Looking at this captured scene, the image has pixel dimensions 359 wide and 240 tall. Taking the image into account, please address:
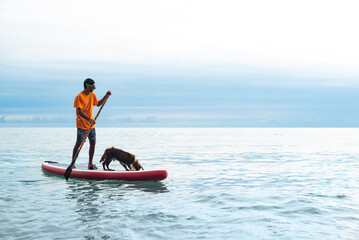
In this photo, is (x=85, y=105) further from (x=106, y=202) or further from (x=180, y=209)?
(x=180, y=209)

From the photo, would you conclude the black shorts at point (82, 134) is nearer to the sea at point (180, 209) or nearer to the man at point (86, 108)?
the man at point (86, 108)

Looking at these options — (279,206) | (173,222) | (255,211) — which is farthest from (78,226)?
(279,206)

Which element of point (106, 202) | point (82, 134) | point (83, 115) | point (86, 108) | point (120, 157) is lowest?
point (106, 202)

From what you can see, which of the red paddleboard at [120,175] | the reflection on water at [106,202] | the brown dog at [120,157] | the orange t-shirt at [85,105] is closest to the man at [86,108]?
the orange t-shirt at [85,105]

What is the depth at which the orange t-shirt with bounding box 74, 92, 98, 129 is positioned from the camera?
1070 cm

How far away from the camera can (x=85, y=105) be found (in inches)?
426

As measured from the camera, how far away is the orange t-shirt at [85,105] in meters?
10.7

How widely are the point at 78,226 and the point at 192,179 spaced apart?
21.4 ft

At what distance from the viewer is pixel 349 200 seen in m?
8.84

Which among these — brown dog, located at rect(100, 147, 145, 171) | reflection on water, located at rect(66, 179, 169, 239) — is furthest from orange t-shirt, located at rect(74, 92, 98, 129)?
reflection on water, located at rect(66, 179, 169, 239)

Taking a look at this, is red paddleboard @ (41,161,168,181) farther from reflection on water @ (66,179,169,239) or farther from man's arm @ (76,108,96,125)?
man's arm @ (76,108,96,125)

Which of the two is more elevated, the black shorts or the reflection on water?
the black shorts

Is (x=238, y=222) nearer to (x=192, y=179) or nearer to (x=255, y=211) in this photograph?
(x=255, y=211)

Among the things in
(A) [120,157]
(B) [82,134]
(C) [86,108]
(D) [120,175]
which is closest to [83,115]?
(C) [86,108]
